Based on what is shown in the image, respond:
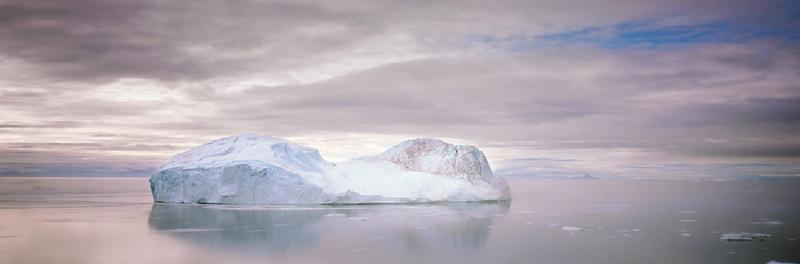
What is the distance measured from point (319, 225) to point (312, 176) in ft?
28.2

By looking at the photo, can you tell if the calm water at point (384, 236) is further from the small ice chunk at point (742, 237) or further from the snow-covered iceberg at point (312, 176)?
the snow-covered iceberg at point (312, 176)

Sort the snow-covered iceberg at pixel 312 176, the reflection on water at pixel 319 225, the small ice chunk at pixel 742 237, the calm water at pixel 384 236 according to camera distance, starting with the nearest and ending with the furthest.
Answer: the calm water at pixel 384 236 → the reflection on water at pixel 319 225 → the small ice chunk at pixel 742 237 → the snow-covered iceberg at pixel 312 176

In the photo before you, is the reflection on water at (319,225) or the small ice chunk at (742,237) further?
the small ice chunk at (742,237)

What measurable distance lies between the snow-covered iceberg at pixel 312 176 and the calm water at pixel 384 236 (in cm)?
252

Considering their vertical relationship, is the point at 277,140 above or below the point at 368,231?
above

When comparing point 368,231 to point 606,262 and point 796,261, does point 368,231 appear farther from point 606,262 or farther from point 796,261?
point 796,261

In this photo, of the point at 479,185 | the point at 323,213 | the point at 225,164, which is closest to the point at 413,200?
the point at 479,185

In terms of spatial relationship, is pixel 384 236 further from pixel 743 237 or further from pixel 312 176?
pixel 312 176

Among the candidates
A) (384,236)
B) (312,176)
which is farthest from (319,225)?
(312,176)

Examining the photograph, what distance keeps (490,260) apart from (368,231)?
5074 mm

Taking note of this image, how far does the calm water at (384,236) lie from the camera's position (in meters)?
12.6

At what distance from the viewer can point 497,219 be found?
20875mm

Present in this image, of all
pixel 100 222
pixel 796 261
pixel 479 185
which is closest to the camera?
pixel 796 261

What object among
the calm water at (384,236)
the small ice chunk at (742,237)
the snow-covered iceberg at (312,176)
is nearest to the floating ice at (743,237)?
the small ice chunk at (742,237)
